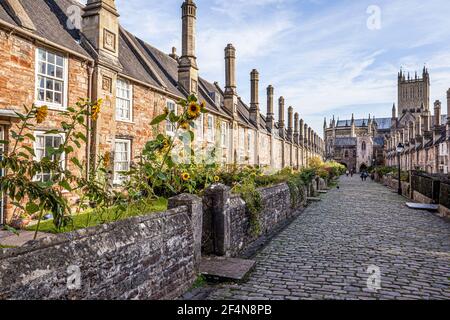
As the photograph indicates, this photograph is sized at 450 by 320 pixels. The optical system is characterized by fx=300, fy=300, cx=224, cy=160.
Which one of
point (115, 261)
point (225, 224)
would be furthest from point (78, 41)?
point (115, 261)

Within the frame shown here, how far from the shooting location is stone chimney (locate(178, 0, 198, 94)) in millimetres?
21078

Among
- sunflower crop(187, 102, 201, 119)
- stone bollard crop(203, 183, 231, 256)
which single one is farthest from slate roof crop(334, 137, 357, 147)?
sunflower crop(187, 102, 201, 119)

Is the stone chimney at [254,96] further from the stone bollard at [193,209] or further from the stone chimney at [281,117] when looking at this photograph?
the stone bollard at [193,209]

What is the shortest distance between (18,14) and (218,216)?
9.58 metres

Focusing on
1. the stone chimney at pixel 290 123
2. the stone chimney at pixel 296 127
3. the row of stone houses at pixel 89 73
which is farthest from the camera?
the stone chimney at pixel 296 127

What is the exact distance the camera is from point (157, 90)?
16.4 m

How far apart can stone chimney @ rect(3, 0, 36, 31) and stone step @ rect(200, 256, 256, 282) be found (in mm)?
9497

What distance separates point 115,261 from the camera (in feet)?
11.4

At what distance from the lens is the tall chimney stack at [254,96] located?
1337 inches

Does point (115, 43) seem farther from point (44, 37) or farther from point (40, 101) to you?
point (40, 101)

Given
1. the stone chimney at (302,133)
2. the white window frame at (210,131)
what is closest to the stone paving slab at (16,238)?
the white window frame at (210,131)

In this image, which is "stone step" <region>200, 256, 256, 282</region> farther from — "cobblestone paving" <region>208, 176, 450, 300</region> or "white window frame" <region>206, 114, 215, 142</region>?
"white window frame" <region>206, 114, 215, 142</region>

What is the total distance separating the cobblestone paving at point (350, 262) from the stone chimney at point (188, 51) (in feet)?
44.9

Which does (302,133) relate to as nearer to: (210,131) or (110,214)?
(210,131)
